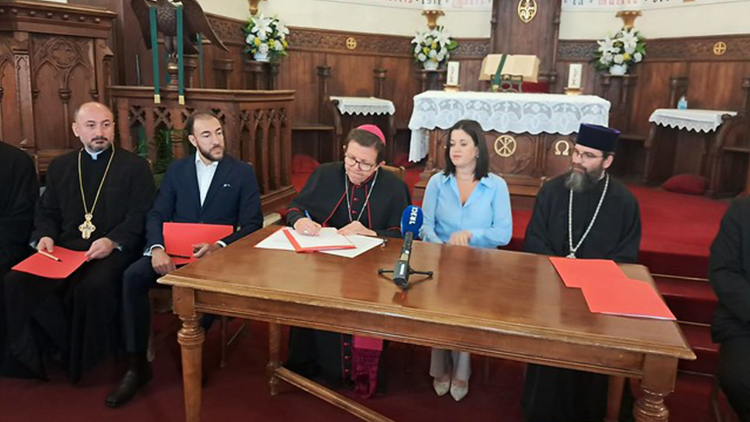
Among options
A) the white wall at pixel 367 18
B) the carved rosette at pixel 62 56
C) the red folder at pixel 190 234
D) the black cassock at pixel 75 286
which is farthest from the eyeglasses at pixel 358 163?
the white wall at pixel 367 18

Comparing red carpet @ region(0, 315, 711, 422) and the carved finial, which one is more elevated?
the carved finial

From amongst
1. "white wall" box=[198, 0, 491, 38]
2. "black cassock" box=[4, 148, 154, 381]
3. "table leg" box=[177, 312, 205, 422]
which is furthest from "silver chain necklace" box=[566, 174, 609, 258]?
"white wall" box=[198, 0, 491, 38]

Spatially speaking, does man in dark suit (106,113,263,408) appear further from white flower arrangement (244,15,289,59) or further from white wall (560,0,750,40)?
white wall (560,0,750,40)

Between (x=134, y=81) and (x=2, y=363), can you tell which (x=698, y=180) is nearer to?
(x=134, y=81)

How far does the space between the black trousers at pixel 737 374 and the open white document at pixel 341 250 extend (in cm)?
170

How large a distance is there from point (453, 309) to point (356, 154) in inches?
53.6

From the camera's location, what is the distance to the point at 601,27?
905 cm

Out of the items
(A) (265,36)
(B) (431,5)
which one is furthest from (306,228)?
(B) (431,5)

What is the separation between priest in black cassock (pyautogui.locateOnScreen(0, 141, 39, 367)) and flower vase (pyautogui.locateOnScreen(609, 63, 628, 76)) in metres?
7.70

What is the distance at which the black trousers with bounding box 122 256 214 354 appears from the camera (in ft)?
11.0

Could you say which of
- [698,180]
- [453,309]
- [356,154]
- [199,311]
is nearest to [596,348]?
[453,309]

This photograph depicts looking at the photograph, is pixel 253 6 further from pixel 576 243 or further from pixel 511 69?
pixel 576 243

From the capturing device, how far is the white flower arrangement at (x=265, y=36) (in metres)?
8.20

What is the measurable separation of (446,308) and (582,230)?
1619 mm
